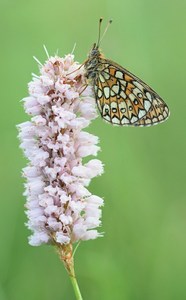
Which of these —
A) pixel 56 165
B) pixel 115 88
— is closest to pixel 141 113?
pixel 115 88

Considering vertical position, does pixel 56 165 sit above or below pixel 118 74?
below

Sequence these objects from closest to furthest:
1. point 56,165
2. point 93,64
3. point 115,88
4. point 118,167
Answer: point 56,165 → point 93,64 → point 115,88 → point 118,167

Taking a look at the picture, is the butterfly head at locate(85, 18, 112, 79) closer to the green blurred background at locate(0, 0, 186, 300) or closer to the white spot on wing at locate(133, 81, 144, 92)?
the white spot on wing at locate(133, 81, 144, 92)

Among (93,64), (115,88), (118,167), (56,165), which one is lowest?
(56,165)

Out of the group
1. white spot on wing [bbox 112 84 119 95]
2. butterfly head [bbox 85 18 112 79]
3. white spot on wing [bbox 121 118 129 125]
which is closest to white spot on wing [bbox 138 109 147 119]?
white spot on wing [bbox 121 118 129 125]

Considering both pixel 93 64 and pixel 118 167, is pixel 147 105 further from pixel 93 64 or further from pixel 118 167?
pixel 118 167

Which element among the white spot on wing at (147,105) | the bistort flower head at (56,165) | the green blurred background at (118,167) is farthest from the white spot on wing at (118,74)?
the green blurred background at (118,167)
